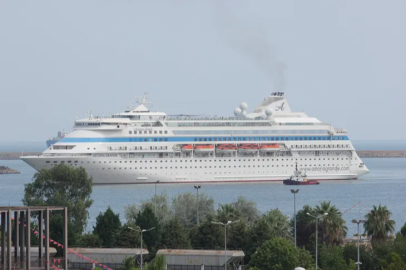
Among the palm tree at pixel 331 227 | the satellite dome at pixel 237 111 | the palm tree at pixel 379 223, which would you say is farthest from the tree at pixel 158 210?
the satellite dome at pixel 237 111

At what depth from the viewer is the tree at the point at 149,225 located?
151ft

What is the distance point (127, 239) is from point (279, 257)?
10.1m

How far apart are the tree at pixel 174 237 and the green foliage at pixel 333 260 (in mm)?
8238

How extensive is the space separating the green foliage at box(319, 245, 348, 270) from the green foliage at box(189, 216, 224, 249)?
7.46 metres

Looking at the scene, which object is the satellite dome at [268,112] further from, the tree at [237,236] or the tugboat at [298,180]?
the tree at [237,236]

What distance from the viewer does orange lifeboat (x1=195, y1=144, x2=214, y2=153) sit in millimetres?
92250

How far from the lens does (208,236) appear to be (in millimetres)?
44875

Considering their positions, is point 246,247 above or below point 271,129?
below

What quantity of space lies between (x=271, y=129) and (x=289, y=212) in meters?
31.0

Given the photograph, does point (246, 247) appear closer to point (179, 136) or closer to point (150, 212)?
point (150, 212)

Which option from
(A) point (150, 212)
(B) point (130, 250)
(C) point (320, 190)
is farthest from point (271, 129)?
(B) point (130, 250)

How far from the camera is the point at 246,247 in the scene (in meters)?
43.1

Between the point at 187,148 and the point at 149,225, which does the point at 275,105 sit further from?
the point at 149,225

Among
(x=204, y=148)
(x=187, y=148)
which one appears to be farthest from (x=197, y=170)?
(x=187, y=148)
